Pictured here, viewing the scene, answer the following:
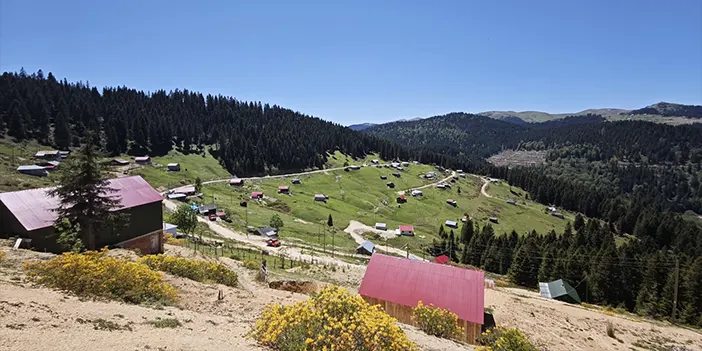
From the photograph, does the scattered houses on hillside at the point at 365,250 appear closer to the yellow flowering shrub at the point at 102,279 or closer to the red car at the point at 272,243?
the red car at the point at 272,243

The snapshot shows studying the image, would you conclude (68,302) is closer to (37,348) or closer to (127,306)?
(127,306)

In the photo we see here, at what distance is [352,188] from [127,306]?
5932 inches

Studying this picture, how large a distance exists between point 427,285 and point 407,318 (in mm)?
3156

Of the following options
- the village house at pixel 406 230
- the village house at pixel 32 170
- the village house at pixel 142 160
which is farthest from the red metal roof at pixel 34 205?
the village house at pixel 142 160

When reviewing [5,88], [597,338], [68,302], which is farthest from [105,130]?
[597,338]

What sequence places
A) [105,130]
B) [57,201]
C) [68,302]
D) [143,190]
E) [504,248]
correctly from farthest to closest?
[105,130]
[504,248]
[143,190]
[57,201]
[68,302]

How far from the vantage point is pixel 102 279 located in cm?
1852

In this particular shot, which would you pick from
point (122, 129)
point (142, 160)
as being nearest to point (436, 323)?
point (142, 160)

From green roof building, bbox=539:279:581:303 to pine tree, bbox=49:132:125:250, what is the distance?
68.0m

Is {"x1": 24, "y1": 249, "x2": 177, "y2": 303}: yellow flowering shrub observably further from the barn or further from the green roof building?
the green roof building

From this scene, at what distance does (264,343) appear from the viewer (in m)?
13.9

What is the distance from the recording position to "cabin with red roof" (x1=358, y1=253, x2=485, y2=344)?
2881 cm

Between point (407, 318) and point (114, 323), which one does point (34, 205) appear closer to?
point (114, 323)

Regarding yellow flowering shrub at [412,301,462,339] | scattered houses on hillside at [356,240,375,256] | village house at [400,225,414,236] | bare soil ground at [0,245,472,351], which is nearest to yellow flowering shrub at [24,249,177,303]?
bare soil ground at [0,245,472,351]
